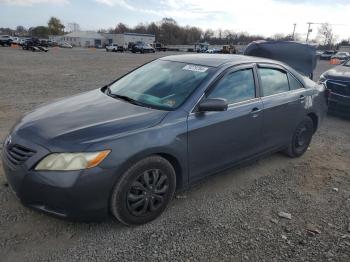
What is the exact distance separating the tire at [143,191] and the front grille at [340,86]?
→ 5806 millimetres

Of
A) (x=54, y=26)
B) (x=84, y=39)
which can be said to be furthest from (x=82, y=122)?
(x=54, y=26)

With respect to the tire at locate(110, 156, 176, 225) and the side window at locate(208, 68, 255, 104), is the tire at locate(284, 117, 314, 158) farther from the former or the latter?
the tire at locate(110, 156, 176, 225)

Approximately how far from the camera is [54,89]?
995 cm

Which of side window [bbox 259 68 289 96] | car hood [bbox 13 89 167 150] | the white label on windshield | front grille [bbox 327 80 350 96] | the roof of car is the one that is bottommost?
front grille [bbox 327 80 350 96]

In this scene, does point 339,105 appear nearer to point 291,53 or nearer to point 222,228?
point 291,53

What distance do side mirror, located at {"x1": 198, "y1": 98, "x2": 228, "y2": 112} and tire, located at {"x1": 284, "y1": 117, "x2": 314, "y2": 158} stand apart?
2029mm

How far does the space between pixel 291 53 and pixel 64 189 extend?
7001 mm

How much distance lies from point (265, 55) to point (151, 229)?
6.14 meters

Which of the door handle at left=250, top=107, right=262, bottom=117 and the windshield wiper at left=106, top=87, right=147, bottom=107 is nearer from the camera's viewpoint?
the windshield wiper at left=106, top=87, right=147, bottom=107

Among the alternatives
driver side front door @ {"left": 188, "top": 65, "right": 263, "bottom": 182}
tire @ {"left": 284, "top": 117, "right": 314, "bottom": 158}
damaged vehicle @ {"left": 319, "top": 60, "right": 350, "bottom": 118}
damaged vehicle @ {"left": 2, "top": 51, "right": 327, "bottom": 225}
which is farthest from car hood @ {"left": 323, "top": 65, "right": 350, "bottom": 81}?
driver side front door @ {"left": 188, "top": 65, "right": 263, "bottom": 182}

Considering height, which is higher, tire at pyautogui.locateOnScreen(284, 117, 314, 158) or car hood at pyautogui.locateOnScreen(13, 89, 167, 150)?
A: car hood at pyautogui.locateOnScreen(13, 89, 167, 150)

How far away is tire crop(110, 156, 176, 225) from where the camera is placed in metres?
2.79

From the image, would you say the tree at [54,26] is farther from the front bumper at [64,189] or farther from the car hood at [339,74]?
the front bumper at [64,189]

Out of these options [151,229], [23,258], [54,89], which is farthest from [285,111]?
[54,89]
